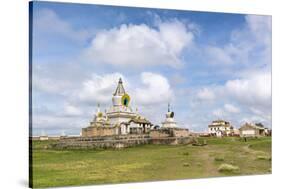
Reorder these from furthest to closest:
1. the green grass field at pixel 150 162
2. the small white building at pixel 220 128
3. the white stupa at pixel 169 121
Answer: the small white building at pixel 220 128, the white stupa at pixel 169 121, the green grass field at pixel 150 162

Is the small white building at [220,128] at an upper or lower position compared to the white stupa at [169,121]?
lower

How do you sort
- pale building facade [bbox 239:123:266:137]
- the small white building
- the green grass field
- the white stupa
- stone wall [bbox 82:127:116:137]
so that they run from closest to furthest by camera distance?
the green grass field, stone wall [bbox 82:127:116:137], the white stupa, the small white building, pale building facade [bbox 239:123:266:137]

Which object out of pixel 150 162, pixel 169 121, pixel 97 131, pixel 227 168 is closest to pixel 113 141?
pixel 97 131

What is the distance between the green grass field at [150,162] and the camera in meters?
5.54

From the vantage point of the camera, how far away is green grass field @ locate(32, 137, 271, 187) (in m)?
5.54

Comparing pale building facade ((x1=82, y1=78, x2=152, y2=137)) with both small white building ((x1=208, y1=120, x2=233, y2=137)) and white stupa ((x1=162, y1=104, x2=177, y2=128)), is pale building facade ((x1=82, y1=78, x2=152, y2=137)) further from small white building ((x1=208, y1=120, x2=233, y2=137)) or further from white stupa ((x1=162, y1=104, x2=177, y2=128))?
small white building ((x1=208, y1=120, x2=233, y2=137))

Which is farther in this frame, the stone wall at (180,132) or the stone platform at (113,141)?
the stone wall at (180,132)

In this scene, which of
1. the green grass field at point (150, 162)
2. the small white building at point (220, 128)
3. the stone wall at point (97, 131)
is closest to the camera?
the green grass field at point (150, 162)

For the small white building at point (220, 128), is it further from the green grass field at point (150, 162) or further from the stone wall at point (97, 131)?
the stone wall at point (97, 131)

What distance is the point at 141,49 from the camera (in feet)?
19.3

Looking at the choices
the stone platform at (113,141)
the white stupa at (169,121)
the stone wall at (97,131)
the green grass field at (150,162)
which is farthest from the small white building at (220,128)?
the stone wall at (97,131)

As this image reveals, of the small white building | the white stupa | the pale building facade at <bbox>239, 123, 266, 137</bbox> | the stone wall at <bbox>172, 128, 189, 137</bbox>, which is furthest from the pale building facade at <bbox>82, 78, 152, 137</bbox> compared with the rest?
the pale building facade at <bbox>239, 123, 266, 137</bbox>

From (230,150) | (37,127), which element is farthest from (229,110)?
(37,127)

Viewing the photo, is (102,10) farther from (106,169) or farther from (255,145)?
(255,145)
